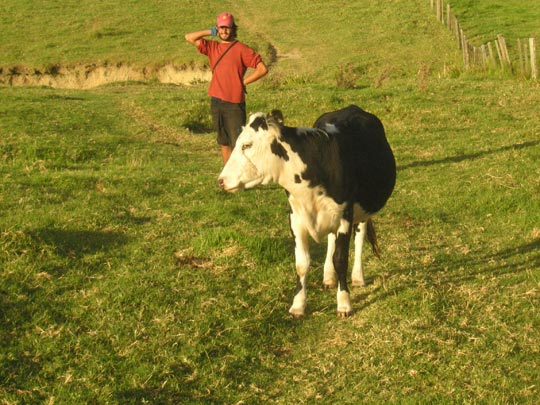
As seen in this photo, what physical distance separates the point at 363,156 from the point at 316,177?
0.86m

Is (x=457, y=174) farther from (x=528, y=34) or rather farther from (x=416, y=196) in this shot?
(x=528, y=34)

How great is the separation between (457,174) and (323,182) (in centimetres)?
646

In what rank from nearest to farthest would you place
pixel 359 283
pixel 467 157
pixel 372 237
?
pixel 359 283
pixel 372 237
pixel 467 157

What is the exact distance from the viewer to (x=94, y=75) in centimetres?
2989

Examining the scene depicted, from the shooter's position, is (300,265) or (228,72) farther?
(228,72)

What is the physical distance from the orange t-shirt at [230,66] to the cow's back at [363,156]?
8.69 ft

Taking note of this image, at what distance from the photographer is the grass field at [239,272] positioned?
593 centimetres

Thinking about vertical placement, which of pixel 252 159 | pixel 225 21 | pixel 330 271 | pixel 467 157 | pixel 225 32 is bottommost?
pixel 467 157

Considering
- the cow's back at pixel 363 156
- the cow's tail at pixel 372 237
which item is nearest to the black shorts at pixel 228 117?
the cow's back at pixel 363 156

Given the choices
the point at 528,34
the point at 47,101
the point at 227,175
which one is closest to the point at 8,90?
the point at 47,101

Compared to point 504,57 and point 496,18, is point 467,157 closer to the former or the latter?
point 504,57

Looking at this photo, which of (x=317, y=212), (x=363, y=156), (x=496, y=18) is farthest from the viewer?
(x=496, y=18)

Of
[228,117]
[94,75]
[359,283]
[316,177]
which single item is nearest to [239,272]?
[359,283]

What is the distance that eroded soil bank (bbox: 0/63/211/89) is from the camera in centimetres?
2872
